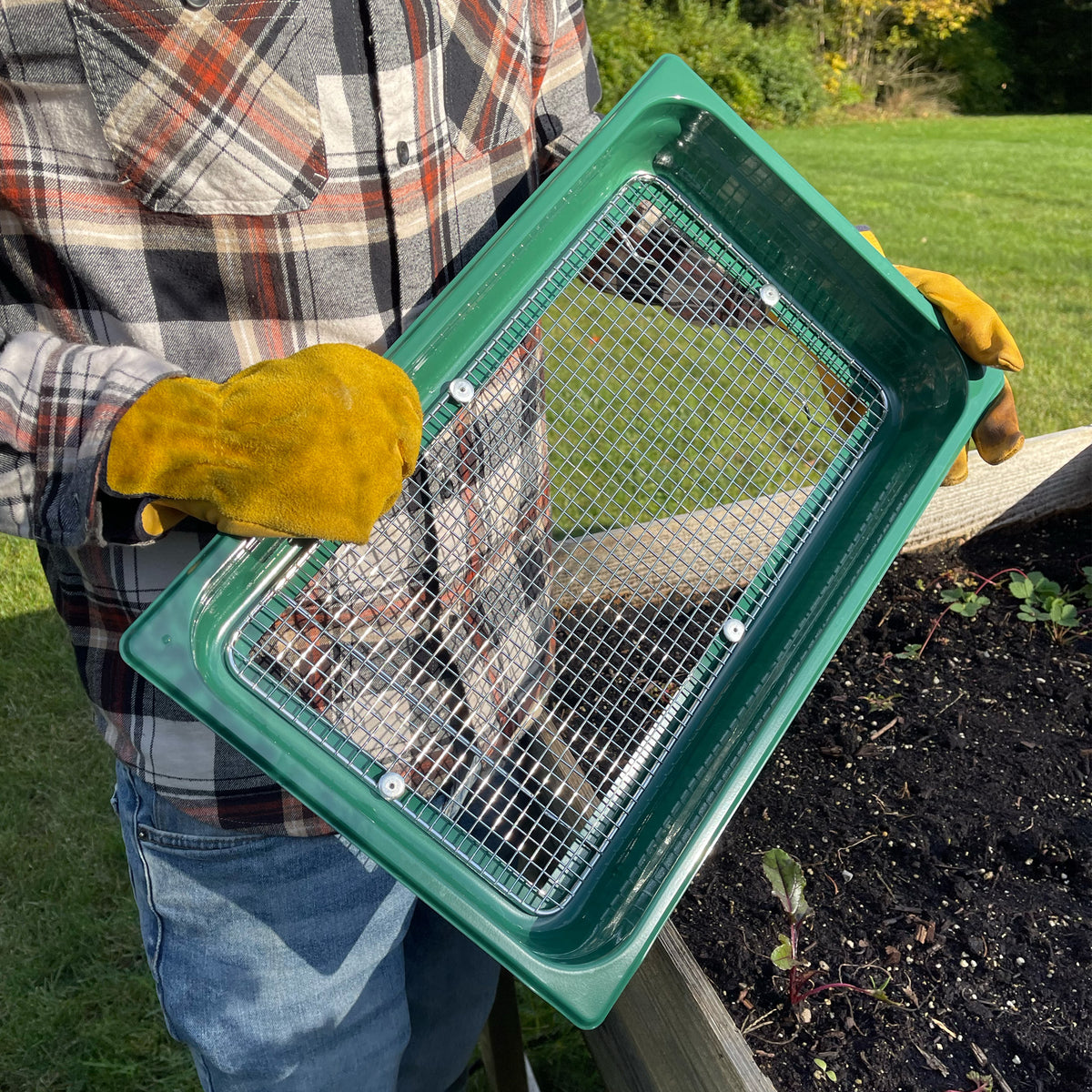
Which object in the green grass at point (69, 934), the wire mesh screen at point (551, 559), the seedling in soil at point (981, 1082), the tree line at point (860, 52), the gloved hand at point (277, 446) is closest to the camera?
the gloved hand at point (277, 446)

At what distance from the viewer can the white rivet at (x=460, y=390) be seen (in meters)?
0.90

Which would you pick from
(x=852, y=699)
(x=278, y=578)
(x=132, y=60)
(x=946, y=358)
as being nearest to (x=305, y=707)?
(x=278, y=578)

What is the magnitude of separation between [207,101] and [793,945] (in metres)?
1.12

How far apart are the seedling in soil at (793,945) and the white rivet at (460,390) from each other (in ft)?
2.31

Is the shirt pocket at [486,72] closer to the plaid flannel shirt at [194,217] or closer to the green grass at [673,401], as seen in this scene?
the plaid flannel shirt at [194,217]

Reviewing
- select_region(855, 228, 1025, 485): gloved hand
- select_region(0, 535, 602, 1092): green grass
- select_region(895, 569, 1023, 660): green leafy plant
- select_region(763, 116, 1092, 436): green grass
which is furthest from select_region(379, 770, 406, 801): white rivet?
select_region(763, 116, 1092, 436): green grass

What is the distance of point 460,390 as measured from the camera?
0.90 meters

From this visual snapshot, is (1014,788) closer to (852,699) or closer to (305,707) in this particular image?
(852,699)

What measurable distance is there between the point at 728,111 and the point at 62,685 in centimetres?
232

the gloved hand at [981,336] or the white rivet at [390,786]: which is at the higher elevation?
the gloved hand at [981,336]

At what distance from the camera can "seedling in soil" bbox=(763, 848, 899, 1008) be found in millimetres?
1208

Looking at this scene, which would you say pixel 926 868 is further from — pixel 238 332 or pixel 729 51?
pixel 729 51

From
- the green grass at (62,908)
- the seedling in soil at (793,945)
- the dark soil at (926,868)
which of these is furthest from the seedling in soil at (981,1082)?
the green grass at (62,908)

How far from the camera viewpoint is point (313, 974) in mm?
1087
